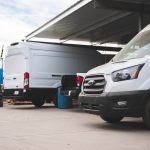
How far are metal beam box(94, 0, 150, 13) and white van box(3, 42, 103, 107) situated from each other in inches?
128

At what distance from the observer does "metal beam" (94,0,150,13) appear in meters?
15.9

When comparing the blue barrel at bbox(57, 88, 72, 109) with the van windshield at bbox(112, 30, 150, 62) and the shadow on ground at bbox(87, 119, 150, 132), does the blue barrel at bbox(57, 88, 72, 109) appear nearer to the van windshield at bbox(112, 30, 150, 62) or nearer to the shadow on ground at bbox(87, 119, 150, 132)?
the shadow on ground at bbox(87, 119, 150, 132)

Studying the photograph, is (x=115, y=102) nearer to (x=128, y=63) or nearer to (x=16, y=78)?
(x=128, y=63)

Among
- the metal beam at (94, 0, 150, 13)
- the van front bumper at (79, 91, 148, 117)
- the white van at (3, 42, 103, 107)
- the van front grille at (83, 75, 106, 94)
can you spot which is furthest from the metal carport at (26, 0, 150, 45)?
the van front bumper at (79, 91, 148, 117)

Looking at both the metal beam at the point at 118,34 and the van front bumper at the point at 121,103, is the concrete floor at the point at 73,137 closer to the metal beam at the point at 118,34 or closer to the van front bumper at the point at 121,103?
the van front bumper at the point at 121,103

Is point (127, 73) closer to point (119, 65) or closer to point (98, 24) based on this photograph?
point (119, 65)

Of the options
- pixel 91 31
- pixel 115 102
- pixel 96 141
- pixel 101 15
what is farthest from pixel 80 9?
pixel 96 141

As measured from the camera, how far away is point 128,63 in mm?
9172

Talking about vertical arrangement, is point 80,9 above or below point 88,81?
above

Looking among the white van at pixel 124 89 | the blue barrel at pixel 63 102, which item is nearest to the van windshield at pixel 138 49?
the white van at pixel 124 89

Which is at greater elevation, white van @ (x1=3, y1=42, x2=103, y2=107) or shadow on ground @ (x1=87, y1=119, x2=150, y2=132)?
white van @ (x1=3, y1=42, x2=103, y2=107)

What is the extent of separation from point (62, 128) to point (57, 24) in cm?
1064

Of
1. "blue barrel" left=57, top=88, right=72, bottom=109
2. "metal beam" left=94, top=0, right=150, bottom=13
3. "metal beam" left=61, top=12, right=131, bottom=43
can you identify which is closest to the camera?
"metal beam" left=94, top=0, right=150, bottom=13

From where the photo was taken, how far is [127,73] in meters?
9.05
